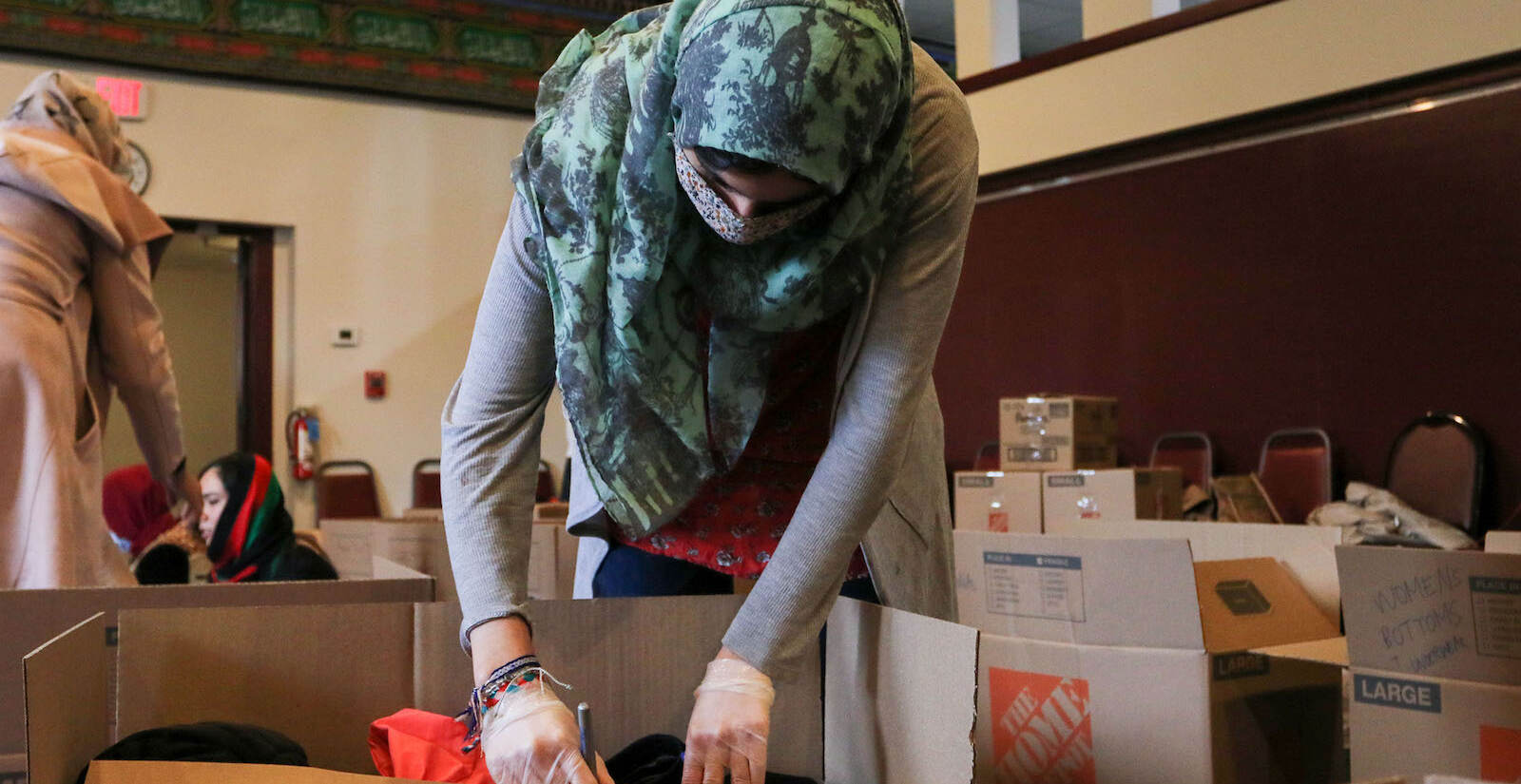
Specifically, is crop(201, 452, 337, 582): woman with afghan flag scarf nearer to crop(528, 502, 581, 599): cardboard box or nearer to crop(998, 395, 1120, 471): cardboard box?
crop(528, 502, 581, 599): cardboard box

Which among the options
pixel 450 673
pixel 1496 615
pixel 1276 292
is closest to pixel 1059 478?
pixel 1276 292

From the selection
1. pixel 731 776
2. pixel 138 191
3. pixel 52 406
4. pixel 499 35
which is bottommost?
pixel 731 776

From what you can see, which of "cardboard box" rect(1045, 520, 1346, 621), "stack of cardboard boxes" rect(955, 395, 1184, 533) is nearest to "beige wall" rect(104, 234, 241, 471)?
"stack of cardboard boxes" rect(955, 395, 1184, 533)

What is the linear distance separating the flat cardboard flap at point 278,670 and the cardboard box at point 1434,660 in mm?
1163

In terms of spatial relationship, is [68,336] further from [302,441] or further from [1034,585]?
[302,441]

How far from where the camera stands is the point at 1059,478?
4.11 m

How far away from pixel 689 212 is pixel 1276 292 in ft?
12.8

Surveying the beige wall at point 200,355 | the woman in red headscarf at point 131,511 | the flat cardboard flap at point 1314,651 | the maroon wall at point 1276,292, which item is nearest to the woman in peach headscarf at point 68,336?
the woman in red headscarf at point 131,511

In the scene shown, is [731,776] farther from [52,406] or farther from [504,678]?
[52,406]

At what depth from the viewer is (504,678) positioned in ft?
3.46

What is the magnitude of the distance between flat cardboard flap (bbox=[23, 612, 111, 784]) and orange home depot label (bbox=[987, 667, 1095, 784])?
1204 mm

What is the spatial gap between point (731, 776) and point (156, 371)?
1.66 metres

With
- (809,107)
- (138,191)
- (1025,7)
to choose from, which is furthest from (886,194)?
(1025,7)

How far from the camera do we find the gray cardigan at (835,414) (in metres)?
1.08
